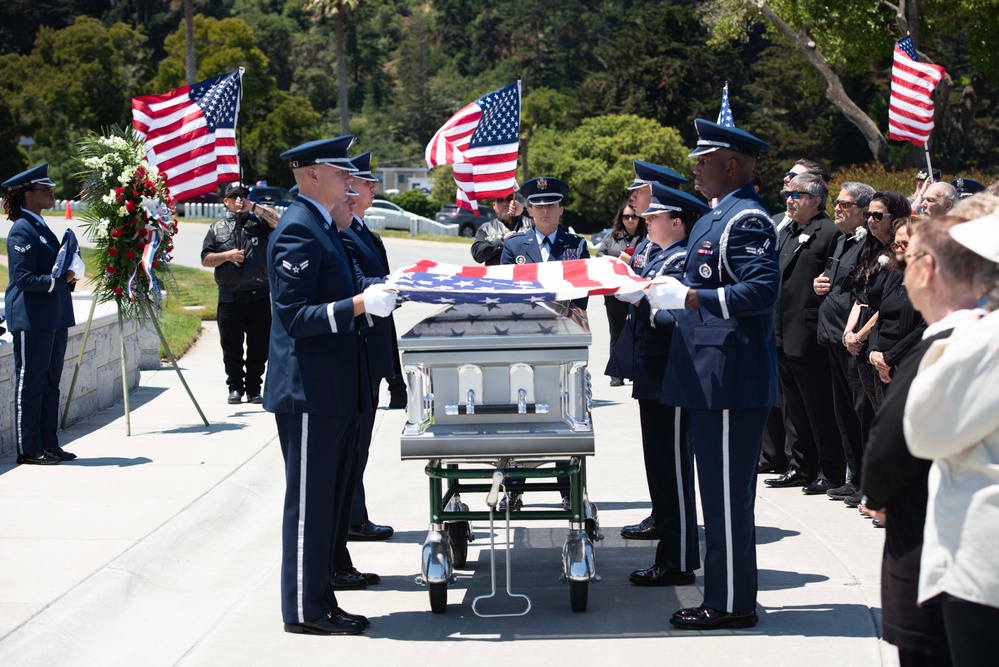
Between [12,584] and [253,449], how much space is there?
12.1 ft

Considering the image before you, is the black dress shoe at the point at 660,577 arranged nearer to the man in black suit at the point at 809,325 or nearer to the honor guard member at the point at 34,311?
the man in black suit at the point at 809,325

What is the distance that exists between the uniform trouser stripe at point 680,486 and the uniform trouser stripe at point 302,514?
2.02 metres

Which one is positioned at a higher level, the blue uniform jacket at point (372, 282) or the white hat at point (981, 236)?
the white hat at point (981, 236)

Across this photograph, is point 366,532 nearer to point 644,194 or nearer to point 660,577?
point 660,577

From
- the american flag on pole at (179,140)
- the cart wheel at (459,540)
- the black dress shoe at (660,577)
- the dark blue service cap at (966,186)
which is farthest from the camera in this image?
the american flag on pole at (179,140)

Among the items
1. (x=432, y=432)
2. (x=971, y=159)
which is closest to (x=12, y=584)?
(x=432, y=432)

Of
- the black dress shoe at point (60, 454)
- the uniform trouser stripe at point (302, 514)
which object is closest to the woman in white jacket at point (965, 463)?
the uniform trouser stripe at point (302, 514)

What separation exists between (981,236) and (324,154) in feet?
10.9

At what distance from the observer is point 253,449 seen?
9609mm

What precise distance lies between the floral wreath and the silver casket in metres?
5.18

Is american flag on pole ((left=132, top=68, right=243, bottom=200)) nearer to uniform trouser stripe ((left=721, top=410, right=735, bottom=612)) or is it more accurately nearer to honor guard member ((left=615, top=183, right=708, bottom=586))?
honor guard member ((left=615, top=183, right=708, bottom=586))

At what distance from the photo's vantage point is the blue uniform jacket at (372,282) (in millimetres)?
5957

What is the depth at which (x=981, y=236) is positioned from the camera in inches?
121

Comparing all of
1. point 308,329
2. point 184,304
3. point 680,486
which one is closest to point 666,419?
point 680,486
